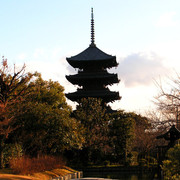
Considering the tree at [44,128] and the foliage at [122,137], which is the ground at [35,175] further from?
the foliage at [122,137]

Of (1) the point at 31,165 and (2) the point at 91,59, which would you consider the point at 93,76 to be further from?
(1) the point at 31,165

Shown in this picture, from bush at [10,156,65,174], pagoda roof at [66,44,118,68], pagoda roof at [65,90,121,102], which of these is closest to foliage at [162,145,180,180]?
bush at [10,156,65,174]

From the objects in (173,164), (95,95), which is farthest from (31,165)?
(95,95)

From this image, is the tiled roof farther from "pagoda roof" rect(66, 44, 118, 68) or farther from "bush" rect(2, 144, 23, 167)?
"bush" rect(2, 144, 23, 167)

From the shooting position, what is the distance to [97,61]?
41906 mm

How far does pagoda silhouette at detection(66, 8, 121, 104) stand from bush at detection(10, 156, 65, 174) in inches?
875

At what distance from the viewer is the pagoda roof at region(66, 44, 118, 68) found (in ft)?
136

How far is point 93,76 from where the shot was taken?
1609 inches

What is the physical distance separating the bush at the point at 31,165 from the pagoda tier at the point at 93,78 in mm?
23100

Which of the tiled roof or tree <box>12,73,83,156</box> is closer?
tree <box>12,73,83,156</box>

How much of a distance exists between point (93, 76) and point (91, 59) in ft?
9.27

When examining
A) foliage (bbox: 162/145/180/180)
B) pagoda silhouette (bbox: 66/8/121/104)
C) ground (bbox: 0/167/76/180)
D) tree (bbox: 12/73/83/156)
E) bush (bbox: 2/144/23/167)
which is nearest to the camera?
foliage (bbox: 162/145/180/180)

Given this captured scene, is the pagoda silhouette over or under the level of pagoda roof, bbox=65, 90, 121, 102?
over

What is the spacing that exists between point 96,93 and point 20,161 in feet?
83.7
